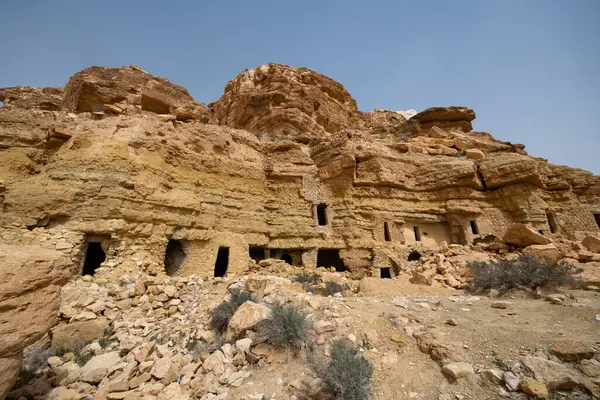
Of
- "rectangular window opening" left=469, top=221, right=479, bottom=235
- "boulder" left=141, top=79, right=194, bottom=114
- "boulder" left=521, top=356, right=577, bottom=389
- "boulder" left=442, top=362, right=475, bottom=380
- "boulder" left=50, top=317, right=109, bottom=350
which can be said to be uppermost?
"boulder" left=141, top=79, right=194, bottom=114

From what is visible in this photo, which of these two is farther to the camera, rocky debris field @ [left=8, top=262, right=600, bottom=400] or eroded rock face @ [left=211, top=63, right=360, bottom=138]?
eroded rock face @ [left=211, top=63, right=360, bottom=138]

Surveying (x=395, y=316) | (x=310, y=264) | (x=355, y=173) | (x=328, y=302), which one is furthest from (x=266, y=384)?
(x=355, y=173)

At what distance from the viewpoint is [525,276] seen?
6.05 metres

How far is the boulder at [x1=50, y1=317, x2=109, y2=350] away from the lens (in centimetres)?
468

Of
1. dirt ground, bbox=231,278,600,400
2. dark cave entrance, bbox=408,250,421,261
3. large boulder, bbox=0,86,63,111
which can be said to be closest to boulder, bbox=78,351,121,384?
dirt ground, bbox=231,278,600,400

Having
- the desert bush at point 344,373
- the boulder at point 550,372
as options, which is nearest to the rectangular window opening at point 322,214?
the desert bush at point 344,373

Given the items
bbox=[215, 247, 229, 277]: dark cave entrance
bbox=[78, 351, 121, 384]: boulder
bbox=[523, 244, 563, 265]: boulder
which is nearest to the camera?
bbox=[78, 351, 121, 384]: boulder

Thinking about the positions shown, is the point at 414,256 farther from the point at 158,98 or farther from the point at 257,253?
the point at 158,98

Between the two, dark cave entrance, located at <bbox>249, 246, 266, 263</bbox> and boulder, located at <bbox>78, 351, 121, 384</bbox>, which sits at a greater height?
dark cave entrance, located at <bbox>249, 246, 266, 263</bbox>

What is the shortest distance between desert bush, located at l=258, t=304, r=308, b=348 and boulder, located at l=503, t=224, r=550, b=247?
1093cm

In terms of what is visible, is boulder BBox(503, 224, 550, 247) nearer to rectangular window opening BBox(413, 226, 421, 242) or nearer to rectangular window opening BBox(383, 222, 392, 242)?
rectangular window opening BBox(413, 226, 421, 242)

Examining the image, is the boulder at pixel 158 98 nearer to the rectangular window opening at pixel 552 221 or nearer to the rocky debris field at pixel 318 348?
the rocky debris field at pixel 318 348

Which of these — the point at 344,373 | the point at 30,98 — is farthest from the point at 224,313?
the point at 30,98

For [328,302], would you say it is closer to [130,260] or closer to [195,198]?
[130,260]
